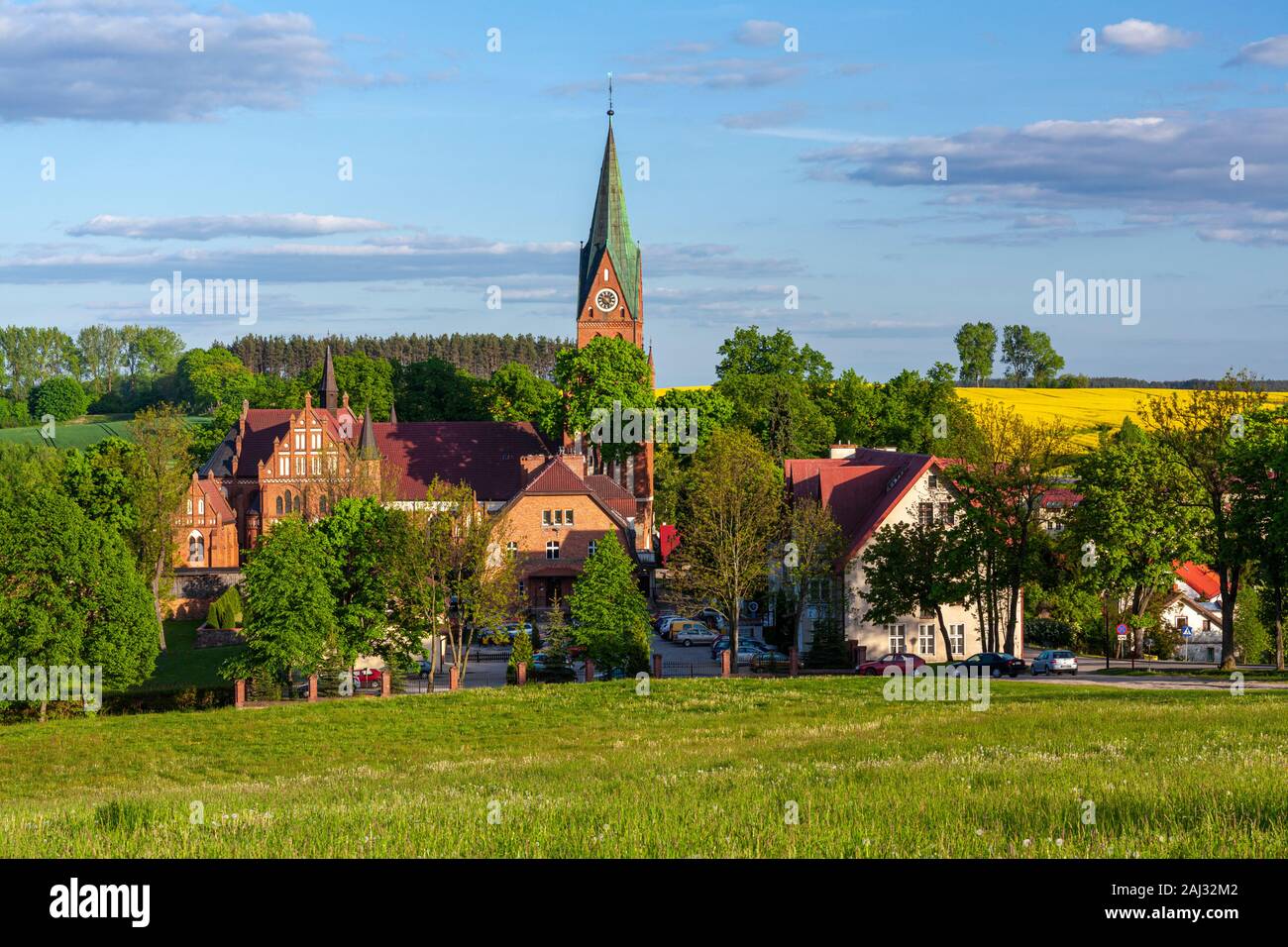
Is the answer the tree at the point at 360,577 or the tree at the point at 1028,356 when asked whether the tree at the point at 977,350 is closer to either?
the tree at the point at 1028,356

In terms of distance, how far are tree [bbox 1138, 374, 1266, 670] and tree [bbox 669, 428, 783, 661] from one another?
53.1ft

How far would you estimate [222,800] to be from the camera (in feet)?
58.6

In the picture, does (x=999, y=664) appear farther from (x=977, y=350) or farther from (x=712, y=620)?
(x=977, y=350)

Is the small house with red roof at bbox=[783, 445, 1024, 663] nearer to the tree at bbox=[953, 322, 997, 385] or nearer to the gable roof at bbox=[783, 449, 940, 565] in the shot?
the gable roof at bbox=[783, 449, 940, 565]

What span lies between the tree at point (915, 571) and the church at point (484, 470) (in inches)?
1057

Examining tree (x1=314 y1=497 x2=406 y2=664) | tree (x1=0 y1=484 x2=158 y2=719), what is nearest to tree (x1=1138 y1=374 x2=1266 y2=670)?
tree (x1=314 y1=497 x2=406 y2=664)

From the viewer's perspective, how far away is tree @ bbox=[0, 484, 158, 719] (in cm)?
4966

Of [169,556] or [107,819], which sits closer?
[107,819]

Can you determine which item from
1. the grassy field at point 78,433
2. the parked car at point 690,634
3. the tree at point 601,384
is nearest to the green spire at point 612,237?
the tree at point 601,384

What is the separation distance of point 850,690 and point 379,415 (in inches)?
3665

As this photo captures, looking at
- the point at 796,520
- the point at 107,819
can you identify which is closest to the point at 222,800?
the point at 107,819

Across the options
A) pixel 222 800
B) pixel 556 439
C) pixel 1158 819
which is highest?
pixel 556 439
